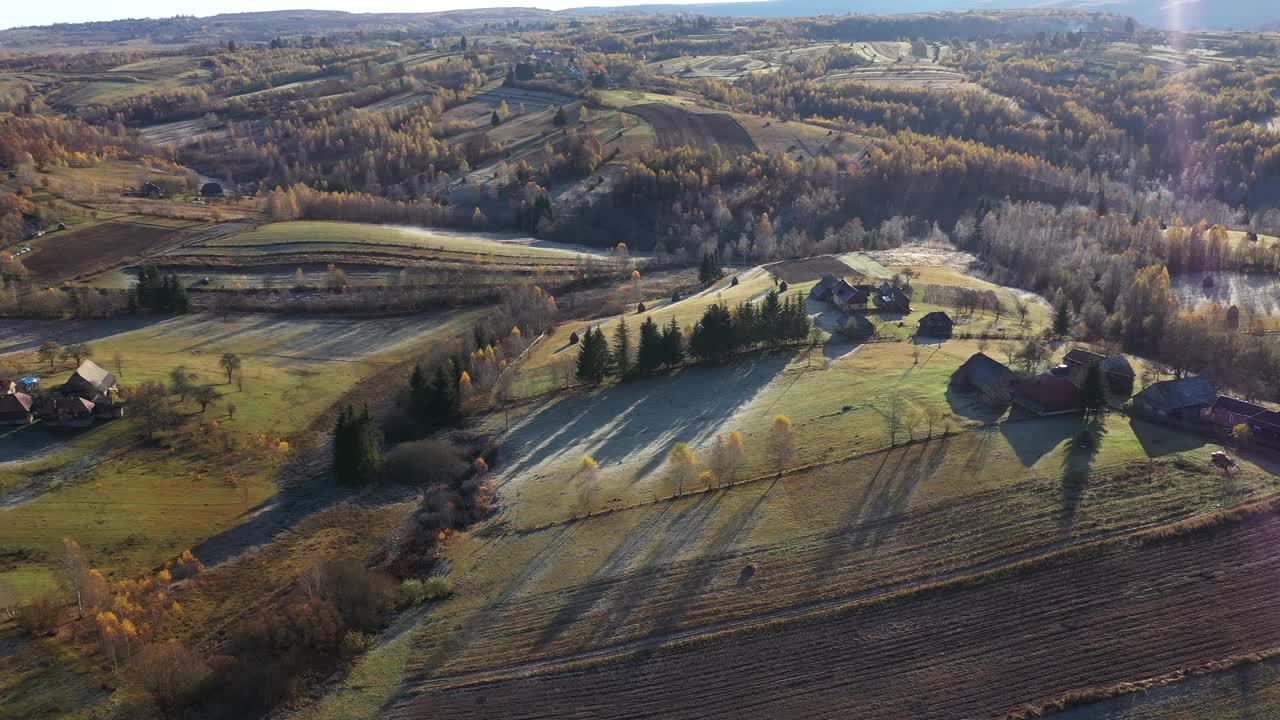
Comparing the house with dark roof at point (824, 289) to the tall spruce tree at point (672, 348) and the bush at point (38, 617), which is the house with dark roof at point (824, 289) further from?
the bush at point (38, 617)

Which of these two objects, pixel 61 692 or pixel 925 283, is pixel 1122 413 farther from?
pixel 61 692

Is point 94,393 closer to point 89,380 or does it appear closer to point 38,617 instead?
point 89,380

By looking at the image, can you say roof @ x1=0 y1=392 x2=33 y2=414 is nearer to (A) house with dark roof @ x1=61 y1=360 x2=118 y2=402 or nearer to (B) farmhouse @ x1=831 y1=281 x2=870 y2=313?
(A) house with dark roof @ x1=61 y1=360 x2=118 y2=402

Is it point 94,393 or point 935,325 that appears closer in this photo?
point 94,393

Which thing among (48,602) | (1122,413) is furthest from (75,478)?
(1122,413)

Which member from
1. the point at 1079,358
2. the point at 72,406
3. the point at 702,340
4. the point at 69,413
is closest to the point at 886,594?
the point at 1079,358

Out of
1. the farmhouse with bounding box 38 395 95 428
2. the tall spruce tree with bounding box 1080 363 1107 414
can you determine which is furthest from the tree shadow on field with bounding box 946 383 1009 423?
the farmhouse with bounding box 38 395 95 428
